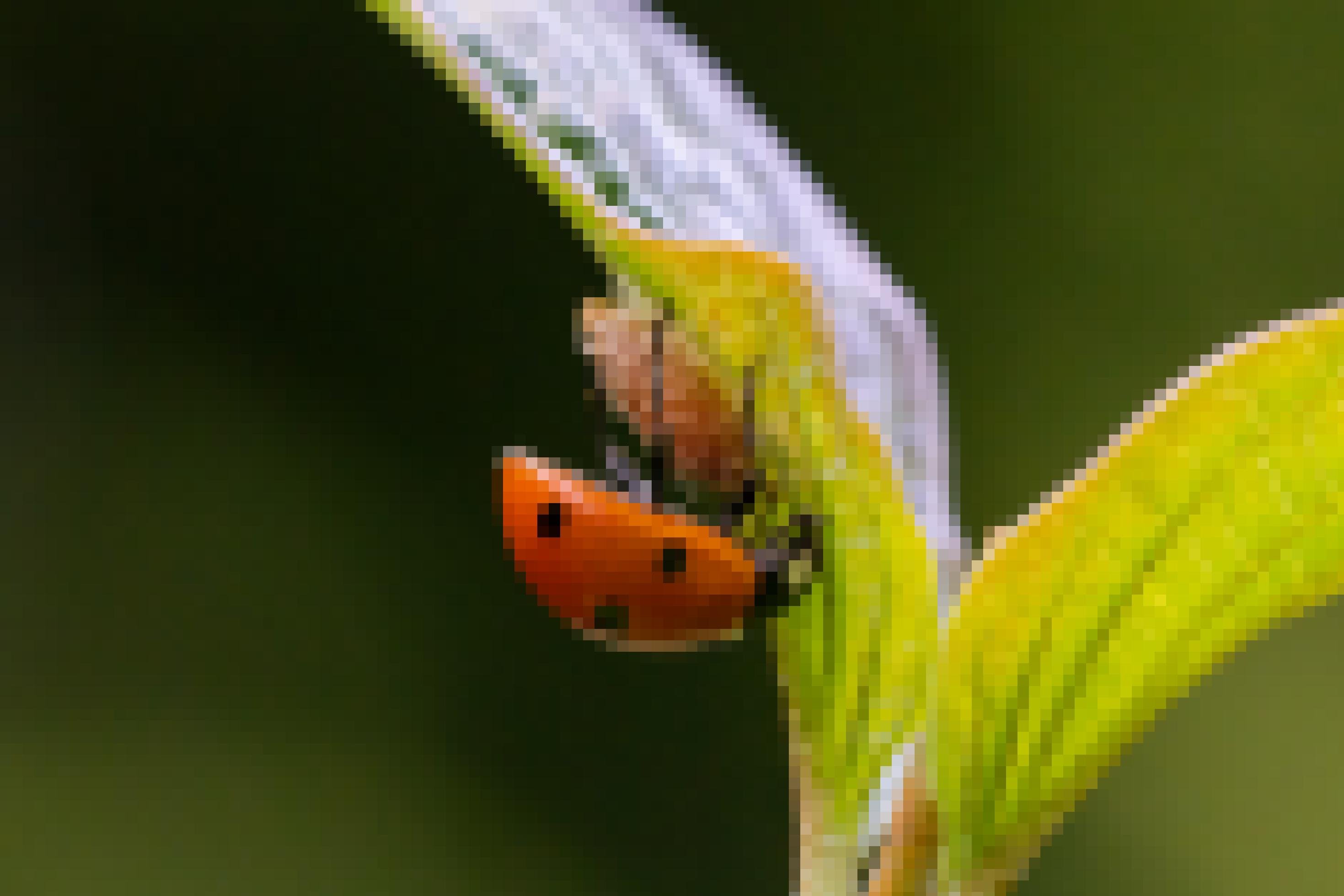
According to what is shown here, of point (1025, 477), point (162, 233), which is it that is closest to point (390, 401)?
point (162, 233)

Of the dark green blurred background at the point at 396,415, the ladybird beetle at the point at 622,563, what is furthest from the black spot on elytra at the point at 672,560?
the dark green blurred background at the point at 396,415

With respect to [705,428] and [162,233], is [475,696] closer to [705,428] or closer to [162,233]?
[162,233]

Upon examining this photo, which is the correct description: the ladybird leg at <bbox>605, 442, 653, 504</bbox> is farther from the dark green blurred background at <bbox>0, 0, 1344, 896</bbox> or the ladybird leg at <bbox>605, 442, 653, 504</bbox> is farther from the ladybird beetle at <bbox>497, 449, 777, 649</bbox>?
the dark green blurred background at <bbox>0, 0, 1344, 896</bbox>

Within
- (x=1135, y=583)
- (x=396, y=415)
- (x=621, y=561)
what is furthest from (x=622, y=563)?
(x=396, y=415)

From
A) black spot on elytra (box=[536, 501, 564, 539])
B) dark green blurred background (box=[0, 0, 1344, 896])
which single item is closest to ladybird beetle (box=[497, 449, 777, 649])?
black spot on elytra (box=[536, 501, 564, 539])

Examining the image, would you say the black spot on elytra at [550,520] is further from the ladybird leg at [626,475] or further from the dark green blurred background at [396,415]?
the dark green blurred background at [396,415]
